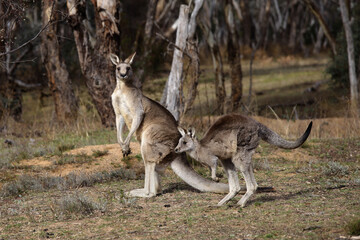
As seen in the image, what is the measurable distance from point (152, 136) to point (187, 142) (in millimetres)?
694

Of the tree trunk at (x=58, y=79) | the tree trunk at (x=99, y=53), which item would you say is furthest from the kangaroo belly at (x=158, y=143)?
the tree trunk at (x=58, y=79)

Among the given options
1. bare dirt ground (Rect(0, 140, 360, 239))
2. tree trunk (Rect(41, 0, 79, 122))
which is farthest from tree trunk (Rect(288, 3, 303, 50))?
bare dirt ground (Rect(0, 140, 360, 239))

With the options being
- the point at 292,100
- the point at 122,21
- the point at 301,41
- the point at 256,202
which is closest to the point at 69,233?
the point at 256,202

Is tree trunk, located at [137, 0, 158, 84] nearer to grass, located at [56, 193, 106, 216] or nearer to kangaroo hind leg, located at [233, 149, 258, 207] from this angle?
grass, located at [56, 193, 106, 216]

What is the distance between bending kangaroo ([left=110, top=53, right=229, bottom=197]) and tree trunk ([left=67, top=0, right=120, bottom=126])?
5.61m

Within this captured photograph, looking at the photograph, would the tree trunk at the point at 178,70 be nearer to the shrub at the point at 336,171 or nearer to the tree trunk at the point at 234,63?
the shrub at the point at 336,171

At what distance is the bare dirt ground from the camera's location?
5383 millimetres

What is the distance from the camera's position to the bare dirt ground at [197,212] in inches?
212

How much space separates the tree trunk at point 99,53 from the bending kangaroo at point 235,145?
23.8 ft

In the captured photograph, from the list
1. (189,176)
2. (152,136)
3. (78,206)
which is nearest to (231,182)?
(189,176)

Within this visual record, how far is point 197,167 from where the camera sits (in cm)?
944

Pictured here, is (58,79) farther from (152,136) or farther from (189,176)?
(189,176)

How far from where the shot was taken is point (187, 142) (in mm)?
6637

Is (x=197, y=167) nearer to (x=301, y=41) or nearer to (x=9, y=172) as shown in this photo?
(x=9, y=172)
